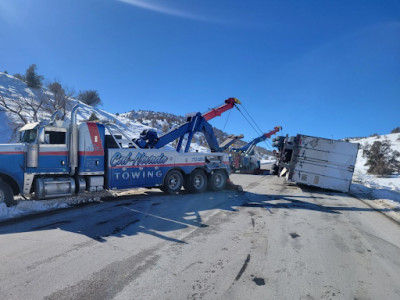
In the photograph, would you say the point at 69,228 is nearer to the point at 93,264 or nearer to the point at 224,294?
the point at 93,264

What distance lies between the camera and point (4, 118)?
35.4 meters

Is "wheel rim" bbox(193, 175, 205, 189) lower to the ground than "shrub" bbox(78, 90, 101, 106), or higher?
lower

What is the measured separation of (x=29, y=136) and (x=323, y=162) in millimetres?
13184

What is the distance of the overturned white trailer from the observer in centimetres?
1423

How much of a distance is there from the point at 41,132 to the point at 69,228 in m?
3.97

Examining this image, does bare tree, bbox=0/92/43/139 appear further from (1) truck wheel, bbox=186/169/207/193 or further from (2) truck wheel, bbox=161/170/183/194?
(1) truck wheel, bbox=186/169/207/193

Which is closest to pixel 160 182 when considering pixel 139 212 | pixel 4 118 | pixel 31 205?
pixel 139 212

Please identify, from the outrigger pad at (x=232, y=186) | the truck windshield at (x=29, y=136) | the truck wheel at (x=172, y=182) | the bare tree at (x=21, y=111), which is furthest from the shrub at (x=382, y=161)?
the bare tree at (x=21, y=111)

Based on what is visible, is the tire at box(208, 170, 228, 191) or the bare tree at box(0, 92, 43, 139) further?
the bare tree at box(0, 92, 43, 139)

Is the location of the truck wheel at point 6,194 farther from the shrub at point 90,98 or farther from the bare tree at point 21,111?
the shrub at point 90,98

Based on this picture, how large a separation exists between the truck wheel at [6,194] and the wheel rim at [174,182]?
18.1 feet

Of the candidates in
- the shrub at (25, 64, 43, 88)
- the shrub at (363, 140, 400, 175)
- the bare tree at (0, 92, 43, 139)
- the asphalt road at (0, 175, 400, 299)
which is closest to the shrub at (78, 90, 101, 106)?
the shrub at (25, 64, 43, 88)

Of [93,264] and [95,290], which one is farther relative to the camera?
[93,264]

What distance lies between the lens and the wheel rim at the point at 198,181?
12.3 metres
